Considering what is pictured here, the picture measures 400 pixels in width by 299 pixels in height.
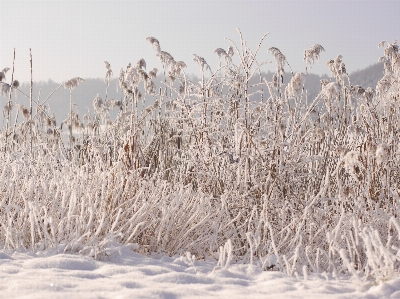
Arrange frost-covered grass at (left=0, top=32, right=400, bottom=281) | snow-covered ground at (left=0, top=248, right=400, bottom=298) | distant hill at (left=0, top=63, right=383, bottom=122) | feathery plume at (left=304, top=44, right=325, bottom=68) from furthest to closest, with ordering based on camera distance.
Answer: distant hill at (left=0, top=63, right=383, bottom=122) → feathery plume at (left=304, top=44, right=325, bottom=68) → frost-covered grass at (left=0, top=32, right=400, bottom=281) → snow-covered ground at (left=0, top=248, right=400, bottom=298)

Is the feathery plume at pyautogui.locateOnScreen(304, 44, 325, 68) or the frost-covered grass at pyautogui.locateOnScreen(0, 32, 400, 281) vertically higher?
the feathery plume at pyautogui.locateOnScreen(304, 44, 325, 68)

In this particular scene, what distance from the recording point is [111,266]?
2250 millimetres

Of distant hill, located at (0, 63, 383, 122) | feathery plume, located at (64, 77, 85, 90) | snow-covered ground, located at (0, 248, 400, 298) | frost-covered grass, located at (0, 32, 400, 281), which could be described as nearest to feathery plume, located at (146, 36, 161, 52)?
feathery plume, located at (64, 77, 85, 90)

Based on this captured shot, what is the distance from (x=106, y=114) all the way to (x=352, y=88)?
318cm

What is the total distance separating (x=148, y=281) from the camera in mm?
2062

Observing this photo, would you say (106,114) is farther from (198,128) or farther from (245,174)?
(245,174)

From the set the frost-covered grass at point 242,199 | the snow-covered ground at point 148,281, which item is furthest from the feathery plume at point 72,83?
the snow-covered ground at point 148,281

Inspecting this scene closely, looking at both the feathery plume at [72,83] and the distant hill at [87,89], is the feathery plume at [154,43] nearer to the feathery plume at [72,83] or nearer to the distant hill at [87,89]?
the feathery plume at [72,83]

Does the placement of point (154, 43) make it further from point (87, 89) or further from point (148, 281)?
point (87, 89)

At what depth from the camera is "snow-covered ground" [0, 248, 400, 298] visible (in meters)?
1.91

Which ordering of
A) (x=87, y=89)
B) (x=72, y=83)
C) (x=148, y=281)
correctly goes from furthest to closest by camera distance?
(x=87, y=89)
(x=72, y=83)
(x=148, y=281)

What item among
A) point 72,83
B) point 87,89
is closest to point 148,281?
point 72,83

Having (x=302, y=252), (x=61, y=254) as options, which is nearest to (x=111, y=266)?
(x=61, y=254)

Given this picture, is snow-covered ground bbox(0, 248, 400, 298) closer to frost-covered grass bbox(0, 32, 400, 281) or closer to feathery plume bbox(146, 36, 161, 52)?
frost-covered grass bbox(0, 32, 400, 281)
